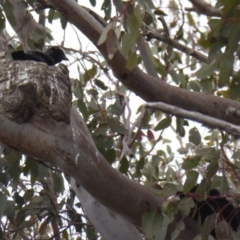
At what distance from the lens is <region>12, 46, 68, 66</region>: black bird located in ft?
12.2

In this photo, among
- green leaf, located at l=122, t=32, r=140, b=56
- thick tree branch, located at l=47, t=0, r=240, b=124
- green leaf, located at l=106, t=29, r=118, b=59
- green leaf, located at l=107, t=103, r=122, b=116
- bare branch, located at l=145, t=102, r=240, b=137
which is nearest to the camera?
bare branch, located at l=145, t=102, r=240, b=137

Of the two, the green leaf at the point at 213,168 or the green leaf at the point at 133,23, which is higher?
the green leaf at the point at 133,23

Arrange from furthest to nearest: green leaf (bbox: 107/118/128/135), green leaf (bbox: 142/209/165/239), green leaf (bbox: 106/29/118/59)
Result: green leaf (bbox: 107/118/128/135)
green leaf (bbox: 142/209/165/239)
green leaf (bbox: 106/29/118/59)

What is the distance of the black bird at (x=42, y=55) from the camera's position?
12.2ft

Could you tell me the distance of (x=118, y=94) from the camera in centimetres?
462

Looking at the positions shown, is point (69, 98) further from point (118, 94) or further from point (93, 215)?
point (118, 94)

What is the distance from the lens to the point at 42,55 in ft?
13.4

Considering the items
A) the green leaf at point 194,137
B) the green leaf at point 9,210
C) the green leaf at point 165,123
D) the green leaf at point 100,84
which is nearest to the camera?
the green leaf at point 165,123

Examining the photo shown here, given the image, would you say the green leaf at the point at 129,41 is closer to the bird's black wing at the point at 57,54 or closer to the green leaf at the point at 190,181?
the green leaf at the point at 190,181

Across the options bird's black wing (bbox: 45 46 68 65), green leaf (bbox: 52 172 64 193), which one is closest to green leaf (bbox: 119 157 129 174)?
Answer: green leaf (bbox: 52 172 64 193)

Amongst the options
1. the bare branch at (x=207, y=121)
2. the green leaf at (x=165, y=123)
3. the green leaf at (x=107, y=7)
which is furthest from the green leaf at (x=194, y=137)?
the bare branch at (x=207, y=121)

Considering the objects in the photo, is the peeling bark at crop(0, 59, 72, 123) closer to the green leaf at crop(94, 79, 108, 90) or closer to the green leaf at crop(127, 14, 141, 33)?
the green leaf at crop(127, 14, 141, 33)

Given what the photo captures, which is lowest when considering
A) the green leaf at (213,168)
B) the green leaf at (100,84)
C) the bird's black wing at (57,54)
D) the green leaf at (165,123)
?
the green leaf at (213,168)

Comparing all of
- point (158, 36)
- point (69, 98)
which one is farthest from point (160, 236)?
point (158, 36)
